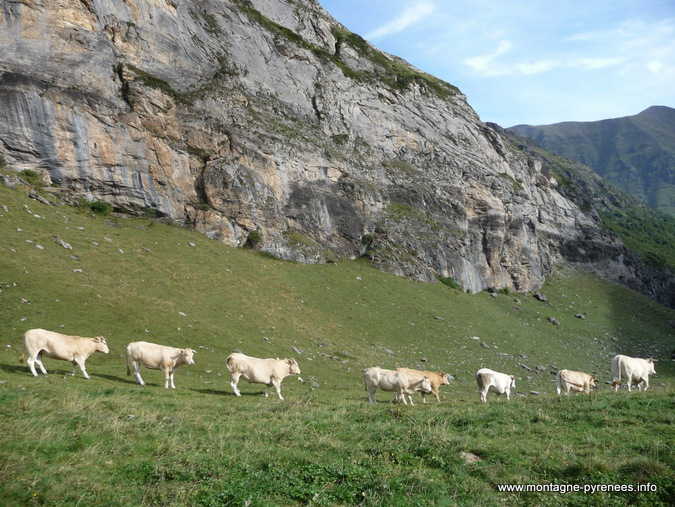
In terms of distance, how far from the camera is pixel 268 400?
1931 cm

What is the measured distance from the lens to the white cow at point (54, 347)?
18.9 m

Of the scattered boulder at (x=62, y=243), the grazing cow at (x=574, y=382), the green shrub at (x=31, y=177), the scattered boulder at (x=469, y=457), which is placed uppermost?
the green shrub at (x=31, y=177)

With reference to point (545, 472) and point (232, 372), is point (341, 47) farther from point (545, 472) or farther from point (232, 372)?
point (545, 472)

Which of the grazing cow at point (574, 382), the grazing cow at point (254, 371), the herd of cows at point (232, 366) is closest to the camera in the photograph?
the herd of cows at point (232, 366)

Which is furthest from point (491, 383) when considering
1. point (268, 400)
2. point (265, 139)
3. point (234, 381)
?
point (265, 139)

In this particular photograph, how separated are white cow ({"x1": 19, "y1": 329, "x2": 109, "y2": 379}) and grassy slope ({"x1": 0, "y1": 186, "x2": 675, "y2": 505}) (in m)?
0.83

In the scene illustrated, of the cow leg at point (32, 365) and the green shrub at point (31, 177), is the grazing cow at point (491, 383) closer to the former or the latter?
the cow leg at point (32, 365)

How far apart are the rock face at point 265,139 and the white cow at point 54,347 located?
36001 millimetres

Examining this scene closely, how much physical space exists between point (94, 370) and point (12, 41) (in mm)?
51003

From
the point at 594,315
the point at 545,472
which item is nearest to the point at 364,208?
the point at 594,315

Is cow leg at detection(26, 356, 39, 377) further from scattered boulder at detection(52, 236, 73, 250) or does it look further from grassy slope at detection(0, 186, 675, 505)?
scattered boulder at detection(52, 236, 73, 250)

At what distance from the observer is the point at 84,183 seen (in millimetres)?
50688

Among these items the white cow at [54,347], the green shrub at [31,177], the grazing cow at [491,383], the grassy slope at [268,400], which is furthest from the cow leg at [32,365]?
the green shrub at [31,177]

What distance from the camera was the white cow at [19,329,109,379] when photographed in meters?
18.9
